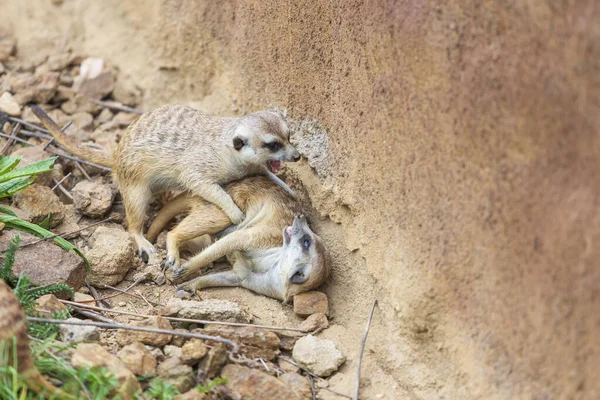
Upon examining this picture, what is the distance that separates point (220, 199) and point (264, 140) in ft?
1.62

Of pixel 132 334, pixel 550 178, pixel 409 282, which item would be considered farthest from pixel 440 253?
pixel 132 334

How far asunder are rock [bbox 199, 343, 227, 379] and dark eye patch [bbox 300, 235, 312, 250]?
98cm

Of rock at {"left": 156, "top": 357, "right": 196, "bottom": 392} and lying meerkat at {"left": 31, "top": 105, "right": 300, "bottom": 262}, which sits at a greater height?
lying meerkat at {"left": 31, "top": 105, "right": 300, "bottom": 262}

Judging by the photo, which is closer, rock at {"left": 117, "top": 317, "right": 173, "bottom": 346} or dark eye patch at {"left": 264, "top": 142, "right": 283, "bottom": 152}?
rock at {"left": 117, "top": 317, "right": 173, "bottom": 346}

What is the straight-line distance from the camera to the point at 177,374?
125 inches

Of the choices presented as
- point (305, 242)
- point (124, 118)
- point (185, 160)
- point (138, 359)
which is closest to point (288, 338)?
point (305, 242)

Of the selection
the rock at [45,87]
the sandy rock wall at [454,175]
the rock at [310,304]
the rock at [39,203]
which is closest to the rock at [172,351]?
the rock at [310,304]

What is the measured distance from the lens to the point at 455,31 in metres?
2.90

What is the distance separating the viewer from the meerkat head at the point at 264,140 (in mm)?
4293

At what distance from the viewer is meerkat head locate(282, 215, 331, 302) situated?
405 centimetres

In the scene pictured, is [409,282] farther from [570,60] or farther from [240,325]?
[570,60]

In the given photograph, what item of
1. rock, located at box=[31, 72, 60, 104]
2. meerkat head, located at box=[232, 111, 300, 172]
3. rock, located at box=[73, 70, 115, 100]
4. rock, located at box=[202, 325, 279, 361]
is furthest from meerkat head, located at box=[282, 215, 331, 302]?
rock, located at box=[31, 72, 60, 104]

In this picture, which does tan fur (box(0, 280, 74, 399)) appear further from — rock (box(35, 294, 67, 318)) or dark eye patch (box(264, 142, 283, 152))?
dark eye patch (box(264, 142, 283, 152))

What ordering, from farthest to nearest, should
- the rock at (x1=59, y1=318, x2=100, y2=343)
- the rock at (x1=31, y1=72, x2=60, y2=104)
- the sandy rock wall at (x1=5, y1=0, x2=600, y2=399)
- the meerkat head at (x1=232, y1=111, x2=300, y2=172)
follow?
the rock at (x1=31, y1=72, x2=60, y2=104) → the meerkat head at (x1=232, y1=111, x2=300, y2=172) → the rock at (x1=59, y1=318, x2=100, y2=343) → the sandy rock wall at (x1=5, y1=0, x2=600, y2=399)
